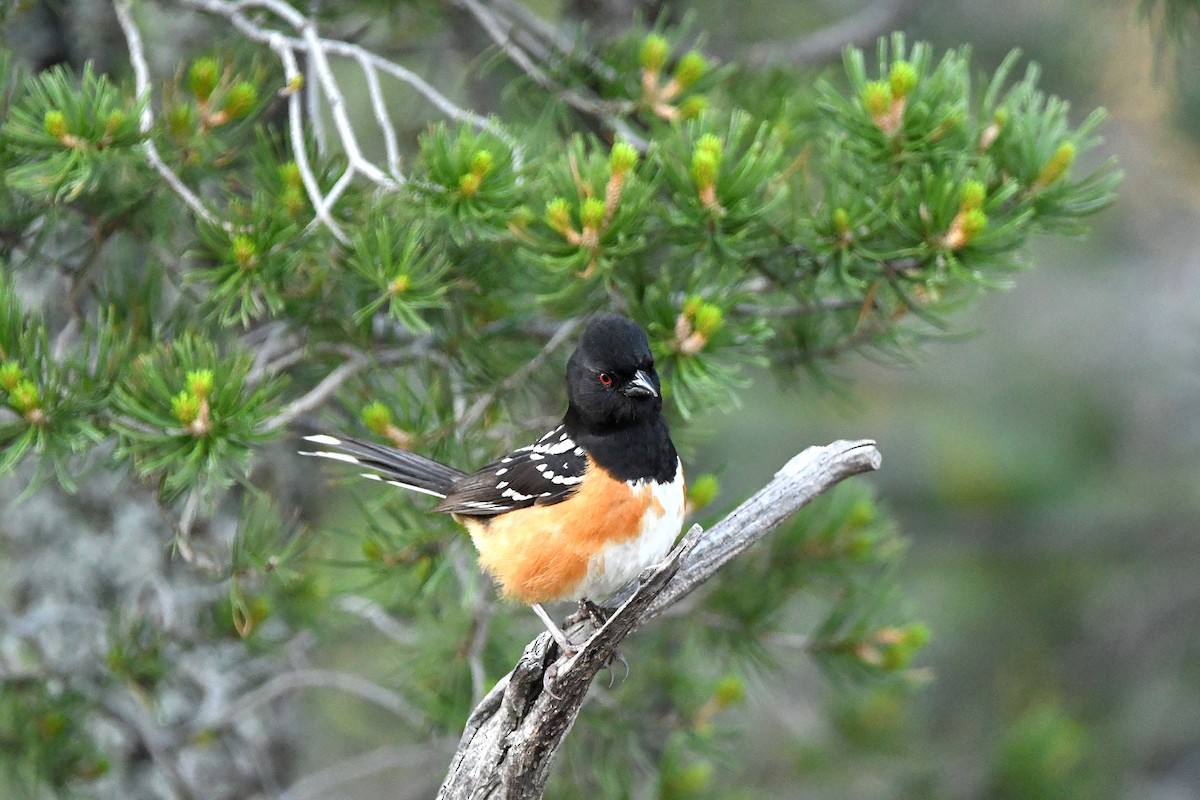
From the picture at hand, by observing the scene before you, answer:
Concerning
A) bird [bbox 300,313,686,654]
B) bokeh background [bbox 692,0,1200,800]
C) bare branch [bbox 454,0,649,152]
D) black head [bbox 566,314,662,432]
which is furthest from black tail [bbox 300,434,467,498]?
bokeh background [bbox 692,0,1200,800]

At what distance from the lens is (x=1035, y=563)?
753 centimetres

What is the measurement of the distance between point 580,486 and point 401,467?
1.64ft

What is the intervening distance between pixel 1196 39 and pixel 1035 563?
4113 mm

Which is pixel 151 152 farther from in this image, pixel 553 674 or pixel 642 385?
pixel 553 674

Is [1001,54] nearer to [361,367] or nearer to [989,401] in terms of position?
[989,401]

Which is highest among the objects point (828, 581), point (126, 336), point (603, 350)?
point (603, 350)

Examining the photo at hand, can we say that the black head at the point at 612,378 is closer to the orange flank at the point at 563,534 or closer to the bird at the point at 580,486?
the bird at the point at 580,486

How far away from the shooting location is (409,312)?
9.11 ft

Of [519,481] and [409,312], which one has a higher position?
[409,312]

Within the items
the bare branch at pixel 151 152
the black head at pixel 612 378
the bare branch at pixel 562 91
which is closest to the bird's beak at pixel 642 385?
the black head at pixel 612 378

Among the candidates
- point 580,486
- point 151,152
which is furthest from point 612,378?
point 151,152

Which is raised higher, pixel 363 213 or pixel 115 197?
pixel 363 213

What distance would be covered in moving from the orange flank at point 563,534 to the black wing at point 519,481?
0.03 meters

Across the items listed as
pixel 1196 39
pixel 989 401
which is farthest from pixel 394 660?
pixel 989 401
